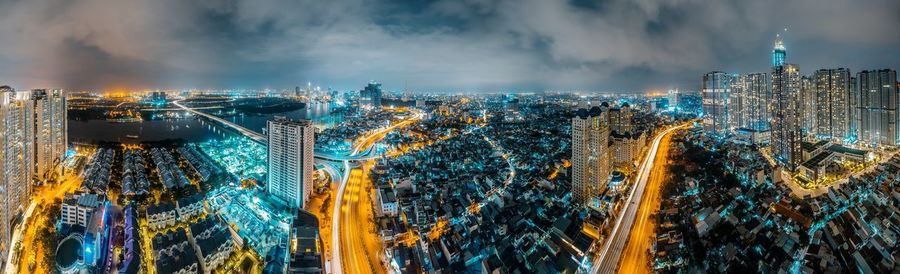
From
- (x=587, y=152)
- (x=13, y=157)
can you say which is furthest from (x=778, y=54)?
(x=13, y=157)

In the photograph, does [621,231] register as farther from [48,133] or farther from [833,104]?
[48,133]

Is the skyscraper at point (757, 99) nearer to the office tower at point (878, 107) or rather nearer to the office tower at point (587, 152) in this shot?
the office tower at point (878, 107)

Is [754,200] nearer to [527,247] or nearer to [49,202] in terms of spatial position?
[527,247]

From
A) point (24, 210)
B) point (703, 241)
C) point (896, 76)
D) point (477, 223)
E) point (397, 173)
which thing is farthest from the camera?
point (896, 76)

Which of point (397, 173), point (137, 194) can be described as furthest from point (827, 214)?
point (137, 194)

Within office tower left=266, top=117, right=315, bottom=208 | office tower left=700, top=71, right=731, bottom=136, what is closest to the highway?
office tower left=266, top=117, right=315, bottom=208
